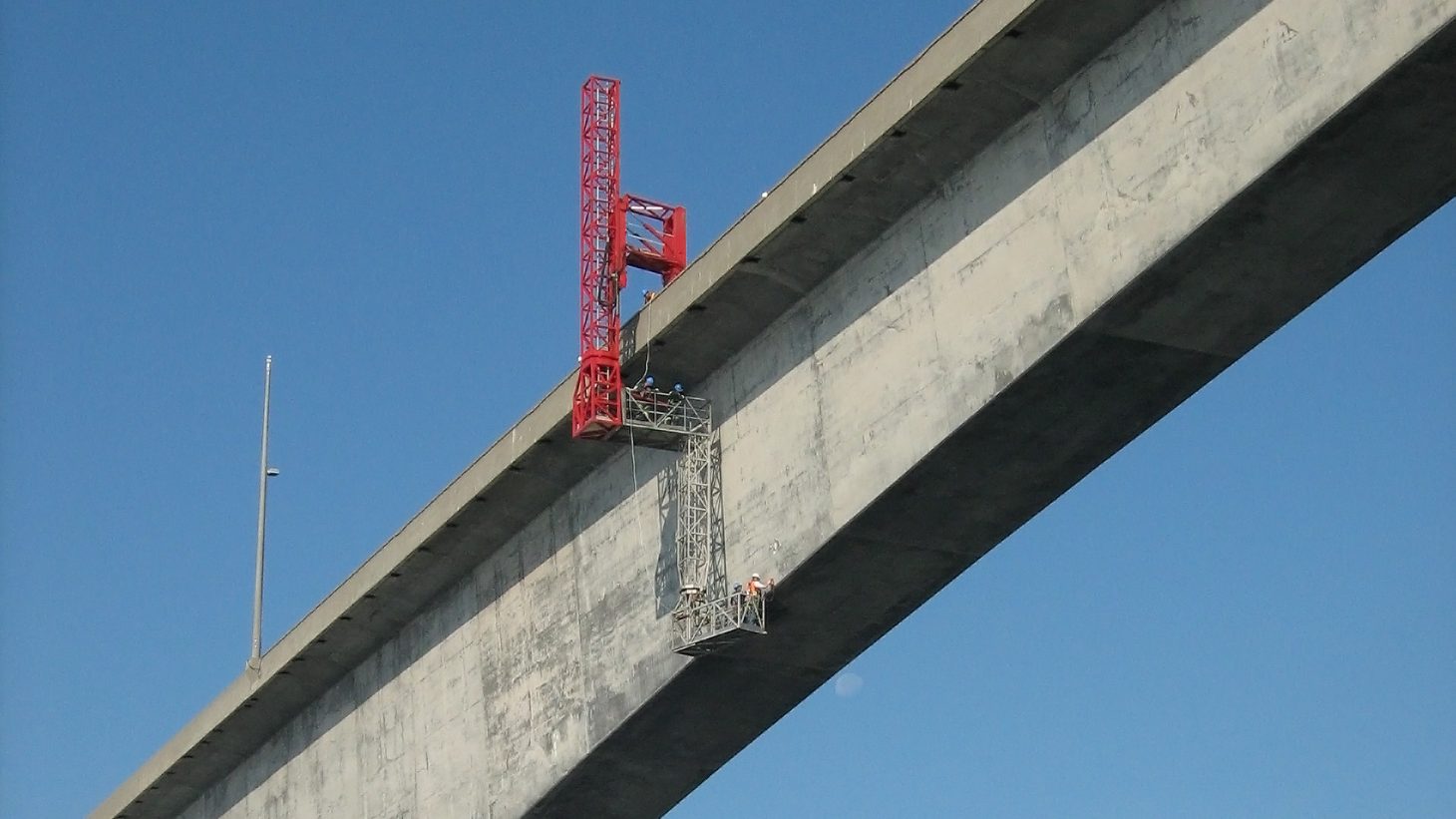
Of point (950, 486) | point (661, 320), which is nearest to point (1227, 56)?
point (950, 486)

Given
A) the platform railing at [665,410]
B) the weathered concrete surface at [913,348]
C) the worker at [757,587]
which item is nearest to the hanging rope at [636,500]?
the weathered concrete surface at [913,348]

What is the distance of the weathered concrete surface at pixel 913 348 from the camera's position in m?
23.4

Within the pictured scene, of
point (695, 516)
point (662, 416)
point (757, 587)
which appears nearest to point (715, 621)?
point (757, 587)

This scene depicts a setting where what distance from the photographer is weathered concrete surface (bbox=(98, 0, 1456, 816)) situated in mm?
23422

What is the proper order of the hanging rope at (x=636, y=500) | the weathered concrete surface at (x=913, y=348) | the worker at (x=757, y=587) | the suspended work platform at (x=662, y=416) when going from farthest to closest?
1. the hanging rope at (x=636, y=500)
2. the suspended work platform at (x=662, y=416)
3. the worker at (x=757, y=587)
4. the weathered concrete surface at (x=913, y=348)

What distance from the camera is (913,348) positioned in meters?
27.8

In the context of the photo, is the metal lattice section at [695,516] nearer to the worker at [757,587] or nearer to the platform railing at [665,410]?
the platform railing at [665,410]

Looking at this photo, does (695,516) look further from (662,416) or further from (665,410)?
(665,410)

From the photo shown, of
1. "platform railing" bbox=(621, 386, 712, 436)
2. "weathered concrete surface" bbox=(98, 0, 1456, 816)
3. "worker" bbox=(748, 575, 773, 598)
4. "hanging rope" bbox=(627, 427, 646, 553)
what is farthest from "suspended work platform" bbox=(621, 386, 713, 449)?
"worker" bbox=(748, 575, 773, 598)

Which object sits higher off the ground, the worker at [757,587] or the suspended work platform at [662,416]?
the suspended work platform at [662,416]

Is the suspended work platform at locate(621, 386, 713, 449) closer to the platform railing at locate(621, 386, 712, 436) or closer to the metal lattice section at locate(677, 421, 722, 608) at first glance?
the platform railing at locate(621, 386, 712, 436)

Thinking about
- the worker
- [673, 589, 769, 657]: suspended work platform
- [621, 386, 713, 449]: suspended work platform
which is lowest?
[673, 589, 769, 657]: suspended work platform

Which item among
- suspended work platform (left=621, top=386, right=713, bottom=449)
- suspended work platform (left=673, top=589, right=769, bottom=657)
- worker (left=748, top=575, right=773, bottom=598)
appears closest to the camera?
worker (left=748, top=575, right=773, bottom=598)

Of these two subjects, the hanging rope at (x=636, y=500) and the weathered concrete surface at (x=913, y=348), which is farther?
the hanging rope at (x=636, y=500)
